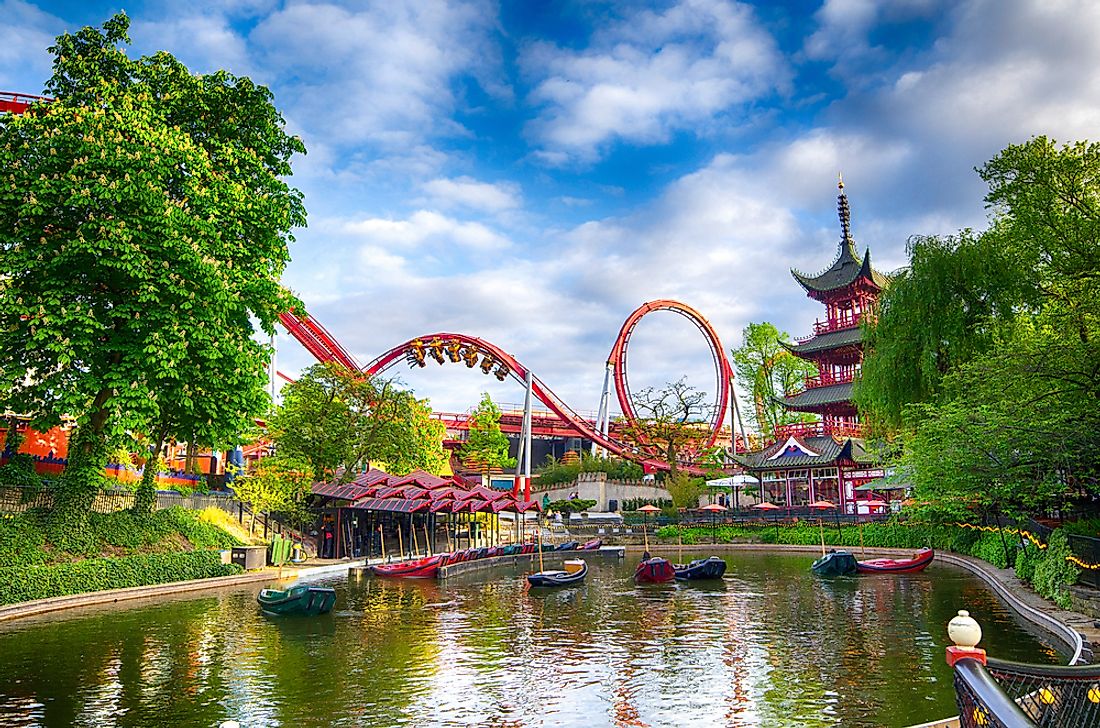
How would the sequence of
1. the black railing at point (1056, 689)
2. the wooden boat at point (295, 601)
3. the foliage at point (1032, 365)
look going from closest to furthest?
the black railing at point (1056, 689) < the foliage at point (1032, 365) < the wooden boat at point (295, 601)

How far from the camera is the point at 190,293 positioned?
21719 millimetres

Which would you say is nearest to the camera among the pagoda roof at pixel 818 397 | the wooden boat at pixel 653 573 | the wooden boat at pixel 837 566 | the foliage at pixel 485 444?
the wooden boat at pixel 653 573

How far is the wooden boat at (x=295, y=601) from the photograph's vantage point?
20.2 meters

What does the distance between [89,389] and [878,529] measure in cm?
3560

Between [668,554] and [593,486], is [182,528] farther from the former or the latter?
[593,486]

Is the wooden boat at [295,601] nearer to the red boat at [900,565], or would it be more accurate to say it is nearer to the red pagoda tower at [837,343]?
the red boat at [900,565]

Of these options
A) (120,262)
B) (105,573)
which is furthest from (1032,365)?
(105,573)

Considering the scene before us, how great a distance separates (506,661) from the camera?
1534 cm

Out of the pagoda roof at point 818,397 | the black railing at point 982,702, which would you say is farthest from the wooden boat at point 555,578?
the pagoda roof at point 818,397

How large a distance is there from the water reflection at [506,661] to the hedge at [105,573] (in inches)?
63.4

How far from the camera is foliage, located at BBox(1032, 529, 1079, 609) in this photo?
56.5 ft

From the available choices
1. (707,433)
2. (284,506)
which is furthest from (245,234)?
(707,433)

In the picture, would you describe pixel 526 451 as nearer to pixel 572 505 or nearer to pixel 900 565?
pixel 572 505

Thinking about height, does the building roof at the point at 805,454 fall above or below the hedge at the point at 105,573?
above
